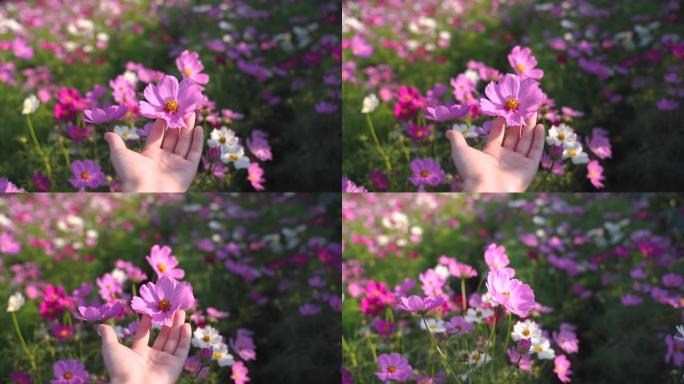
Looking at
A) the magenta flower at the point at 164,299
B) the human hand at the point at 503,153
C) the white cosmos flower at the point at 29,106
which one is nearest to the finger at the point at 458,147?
the human hand at the point at 503,153

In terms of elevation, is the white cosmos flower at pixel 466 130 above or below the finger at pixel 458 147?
below

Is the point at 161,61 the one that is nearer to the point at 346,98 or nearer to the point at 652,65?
the point at 346,98

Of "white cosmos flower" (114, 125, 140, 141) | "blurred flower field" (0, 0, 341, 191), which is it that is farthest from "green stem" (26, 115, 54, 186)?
"white cosmos flower" (114, 125, 140, 141)

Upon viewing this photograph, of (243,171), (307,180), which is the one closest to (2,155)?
(243,171)

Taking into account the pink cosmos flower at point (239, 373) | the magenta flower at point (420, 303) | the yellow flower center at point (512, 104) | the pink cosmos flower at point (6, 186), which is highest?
the yellow flower center at point (512, 104)

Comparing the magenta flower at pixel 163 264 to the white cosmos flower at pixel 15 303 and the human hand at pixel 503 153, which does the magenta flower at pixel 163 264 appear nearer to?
the white cosmos flower at pixel 15 303
